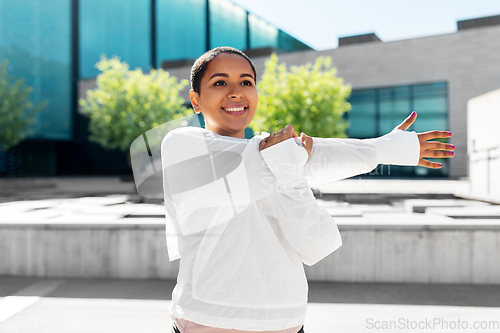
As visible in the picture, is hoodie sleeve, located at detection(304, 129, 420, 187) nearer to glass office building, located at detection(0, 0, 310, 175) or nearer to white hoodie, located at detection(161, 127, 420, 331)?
white hoodie, located at detection(161, 127, 420, 331)

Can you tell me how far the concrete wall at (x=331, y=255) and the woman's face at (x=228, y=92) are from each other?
363 centimetres

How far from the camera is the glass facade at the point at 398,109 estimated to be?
76.1ft

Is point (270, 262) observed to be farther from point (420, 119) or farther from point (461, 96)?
point (461, 96)

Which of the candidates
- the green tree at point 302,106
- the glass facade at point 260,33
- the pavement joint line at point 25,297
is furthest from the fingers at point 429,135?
the glass facade at point 260,33

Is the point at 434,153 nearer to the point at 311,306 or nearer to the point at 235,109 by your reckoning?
the point at 235,109

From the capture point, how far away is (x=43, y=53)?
27.6 metres

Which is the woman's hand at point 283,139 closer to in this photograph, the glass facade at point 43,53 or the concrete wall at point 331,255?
the concrete wall at point 331,255

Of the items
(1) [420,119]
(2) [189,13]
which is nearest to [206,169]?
(1) [420,119]

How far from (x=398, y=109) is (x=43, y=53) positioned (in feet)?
81.2

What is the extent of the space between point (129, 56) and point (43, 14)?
6415 mm

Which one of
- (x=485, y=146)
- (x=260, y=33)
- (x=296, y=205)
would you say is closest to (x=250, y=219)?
(x=296, y=205)

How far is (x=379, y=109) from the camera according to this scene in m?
24.4

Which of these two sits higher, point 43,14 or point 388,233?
point 43,14

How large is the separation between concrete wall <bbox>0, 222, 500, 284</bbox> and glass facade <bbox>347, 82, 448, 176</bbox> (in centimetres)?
1957
